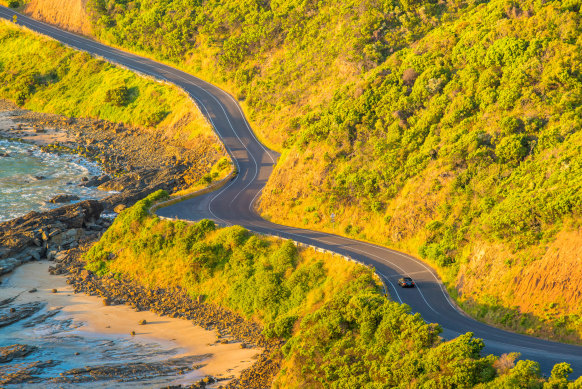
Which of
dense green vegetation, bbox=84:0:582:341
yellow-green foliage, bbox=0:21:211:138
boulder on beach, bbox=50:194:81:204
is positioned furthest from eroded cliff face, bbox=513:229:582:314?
yellow-green foliage, bbox=0:21:211:138

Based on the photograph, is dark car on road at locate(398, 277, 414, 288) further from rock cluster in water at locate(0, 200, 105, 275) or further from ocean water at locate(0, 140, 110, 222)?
ocean water at locate(0, 140, 110, 222)

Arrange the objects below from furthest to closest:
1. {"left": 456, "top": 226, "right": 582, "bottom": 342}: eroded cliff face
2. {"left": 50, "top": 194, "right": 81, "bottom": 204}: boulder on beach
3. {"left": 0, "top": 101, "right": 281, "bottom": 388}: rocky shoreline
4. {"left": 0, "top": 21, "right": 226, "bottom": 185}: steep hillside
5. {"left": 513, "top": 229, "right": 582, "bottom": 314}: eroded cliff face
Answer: {"left": 0, "top": 21, "right": 226, "bottom": 185}: steep hillside, {"left": 50, "top": 194, "right": 81, "bottom": 204}: boulder on beach, {"left": 0, "top": 101, "right": 281, "bottom": 388}: rocky shoreline, {"left": 513, "top": 229, "right": 582, "bottom": 314}: eroded cliff face, {"left": 456, "top": 226, "right": 582, "bottom": 342}: eroded cliff face

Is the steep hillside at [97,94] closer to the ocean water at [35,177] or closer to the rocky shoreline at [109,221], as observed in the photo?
the rocky shoreline at [109,221]

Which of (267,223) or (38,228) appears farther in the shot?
(38,228)

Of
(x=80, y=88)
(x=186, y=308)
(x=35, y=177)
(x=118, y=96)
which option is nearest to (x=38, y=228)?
(x=186, y=308)

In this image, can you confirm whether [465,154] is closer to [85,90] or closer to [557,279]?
[557,279]

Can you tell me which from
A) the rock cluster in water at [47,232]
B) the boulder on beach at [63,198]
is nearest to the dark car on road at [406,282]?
the rock cluster in water at [47,232]

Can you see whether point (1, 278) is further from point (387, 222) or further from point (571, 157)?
point (571, 157)
